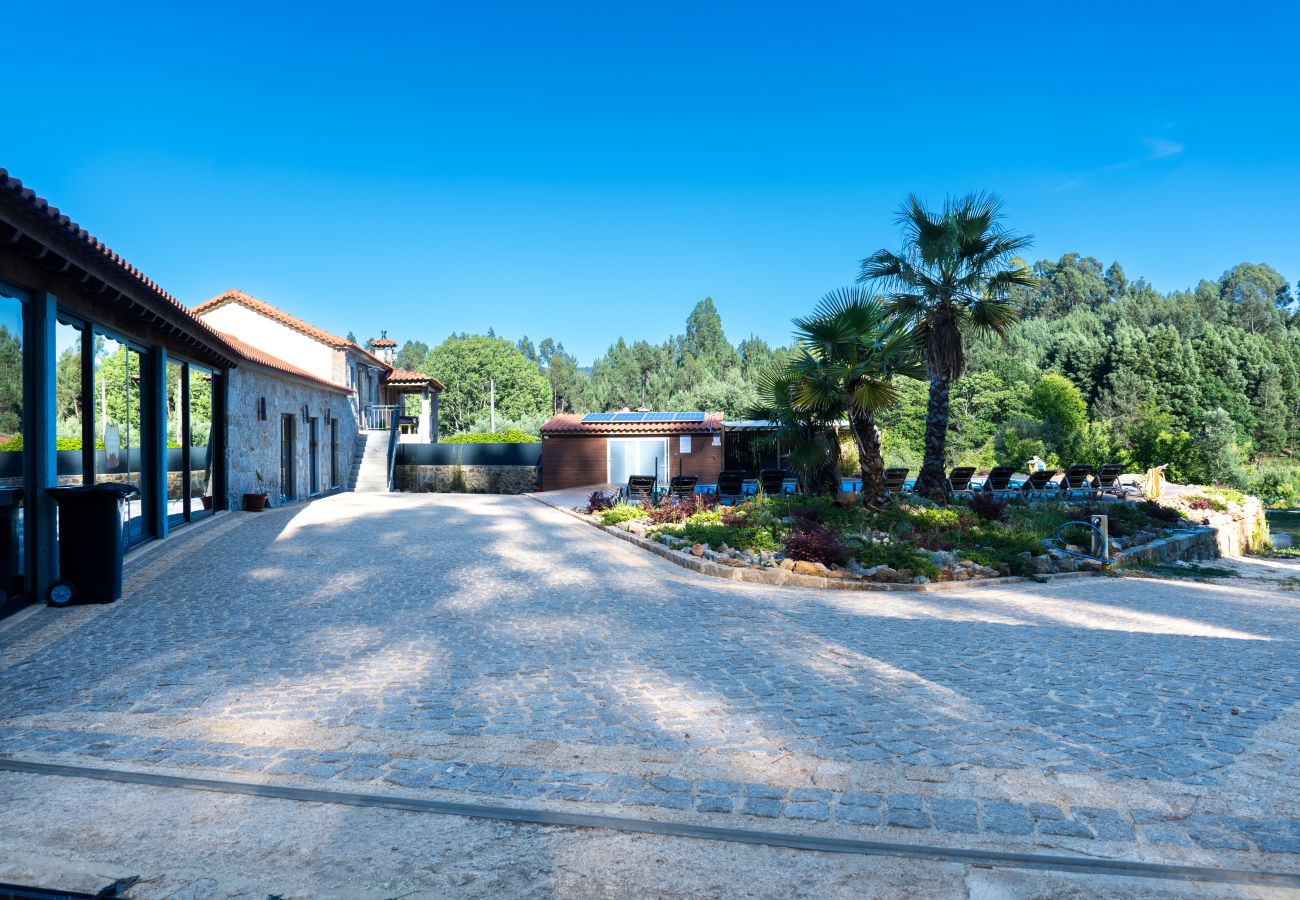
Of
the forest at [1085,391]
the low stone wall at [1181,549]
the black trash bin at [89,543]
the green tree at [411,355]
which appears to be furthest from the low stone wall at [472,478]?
the green tree at [411,355]

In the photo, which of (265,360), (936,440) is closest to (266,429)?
(265,360)

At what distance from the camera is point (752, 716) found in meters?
4.65

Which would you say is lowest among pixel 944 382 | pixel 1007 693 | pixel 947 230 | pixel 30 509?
pixel 1007 693

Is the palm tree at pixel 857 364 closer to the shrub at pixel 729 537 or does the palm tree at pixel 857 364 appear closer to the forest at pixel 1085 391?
the forest at pixel 1085 391

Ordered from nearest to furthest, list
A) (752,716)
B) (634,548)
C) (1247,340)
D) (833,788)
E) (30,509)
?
(833,788)
(752,716)
(30,509)
(634,548)
(1247,340)

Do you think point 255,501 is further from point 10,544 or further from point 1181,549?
point 1181,549

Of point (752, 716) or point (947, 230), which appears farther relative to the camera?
point (947, 230)

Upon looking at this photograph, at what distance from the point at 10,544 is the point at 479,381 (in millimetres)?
74591

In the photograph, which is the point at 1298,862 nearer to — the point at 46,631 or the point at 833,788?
the point at 833,788

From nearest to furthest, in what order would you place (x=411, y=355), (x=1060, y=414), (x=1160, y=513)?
(x=1160, y=513) < (x=1060, y=414) < (x=411, y=355)

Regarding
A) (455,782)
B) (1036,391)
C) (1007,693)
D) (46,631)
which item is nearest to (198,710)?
(455,782)

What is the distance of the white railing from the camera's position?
3218cm

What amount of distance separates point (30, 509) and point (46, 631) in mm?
1491

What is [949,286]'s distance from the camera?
15.2 meters
